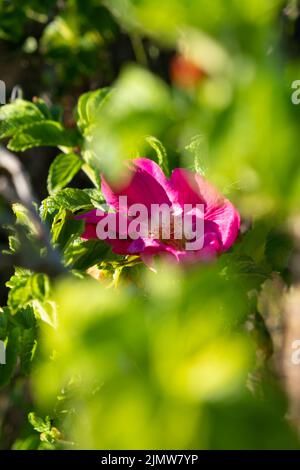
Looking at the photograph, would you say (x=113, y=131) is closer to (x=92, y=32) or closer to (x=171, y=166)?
(x=171, y=166)

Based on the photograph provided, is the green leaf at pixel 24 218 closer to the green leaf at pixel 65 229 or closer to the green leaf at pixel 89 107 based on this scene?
the green leaf at pixel 65 229

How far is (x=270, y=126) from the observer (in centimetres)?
26

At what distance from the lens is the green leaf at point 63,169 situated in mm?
809

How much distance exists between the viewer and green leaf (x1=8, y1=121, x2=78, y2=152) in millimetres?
782

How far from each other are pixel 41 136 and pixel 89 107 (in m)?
0.06

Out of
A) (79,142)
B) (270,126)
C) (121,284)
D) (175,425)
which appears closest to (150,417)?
(175,425)

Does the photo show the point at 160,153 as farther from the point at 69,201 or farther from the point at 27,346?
the point at 27,346

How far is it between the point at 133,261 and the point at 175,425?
38 cm

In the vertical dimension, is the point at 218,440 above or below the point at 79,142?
above

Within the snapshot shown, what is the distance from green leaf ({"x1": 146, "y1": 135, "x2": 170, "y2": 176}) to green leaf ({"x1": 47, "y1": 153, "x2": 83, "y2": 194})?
0.14 m

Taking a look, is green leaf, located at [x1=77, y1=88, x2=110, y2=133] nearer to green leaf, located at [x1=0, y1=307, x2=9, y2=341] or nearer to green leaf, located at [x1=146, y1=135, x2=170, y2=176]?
green leaf, located at [x1=146, y1=135, x2=170, y2=176]

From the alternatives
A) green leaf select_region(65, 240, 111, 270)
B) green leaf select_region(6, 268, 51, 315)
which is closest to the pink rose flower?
green leaf select_region(65, 240, 111, 270)

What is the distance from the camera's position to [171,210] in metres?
0.64

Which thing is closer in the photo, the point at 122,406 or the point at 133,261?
the point at 122,406
